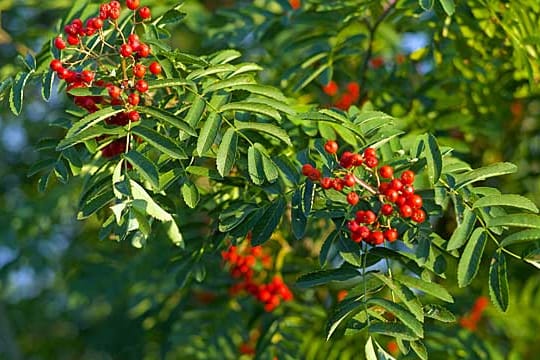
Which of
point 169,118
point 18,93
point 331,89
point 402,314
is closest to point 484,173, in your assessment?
point 402,314

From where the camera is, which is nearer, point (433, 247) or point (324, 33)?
point (433, 247)

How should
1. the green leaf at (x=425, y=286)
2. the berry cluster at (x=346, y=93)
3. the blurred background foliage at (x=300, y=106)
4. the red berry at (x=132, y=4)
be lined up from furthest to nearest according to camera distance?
1. the berry cluster at (x=346, y=93)
2. the blurred background foliage at (x=300, y=106)
3. the red berry at (x=132, y=4)
4. the green leaf at (x=425, y=286)

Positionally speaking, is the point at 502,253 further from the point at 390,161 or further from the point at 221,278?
the point at 221,278

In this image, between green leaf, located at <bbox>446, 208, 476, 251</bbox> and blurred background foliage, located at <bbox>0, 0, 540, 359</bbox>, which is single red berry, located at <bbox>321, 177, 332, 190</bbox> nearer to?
green leaf, located at <bbox>446, 208, 476, 251</bbox>

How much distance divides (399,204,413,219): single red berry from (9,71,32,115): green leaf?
62 cm

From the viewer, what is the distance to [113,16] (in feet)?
4.59

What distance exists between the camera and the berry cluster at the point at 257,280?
1929 millimetres

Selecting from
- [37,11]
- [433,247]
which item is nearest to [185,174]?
[433,247]

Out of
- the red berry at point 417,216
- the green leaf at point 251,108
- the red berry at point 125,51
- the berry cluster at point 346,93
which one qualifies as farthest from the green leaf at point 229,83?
the berry cluster at point 346,93

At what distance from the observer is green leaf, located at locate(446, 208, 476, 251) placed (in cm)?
133

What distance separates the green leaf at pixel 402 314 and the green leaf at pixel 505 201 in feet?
Result: 0.66

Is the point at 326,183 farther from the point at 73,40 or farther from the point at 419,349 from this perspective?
the point at 73,40

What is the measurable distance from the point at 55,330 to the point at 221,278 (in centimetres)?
153

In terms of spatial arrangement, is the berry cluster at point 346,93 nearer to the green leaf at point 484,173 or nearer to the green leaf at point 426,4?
the green leaf at point 426,4
